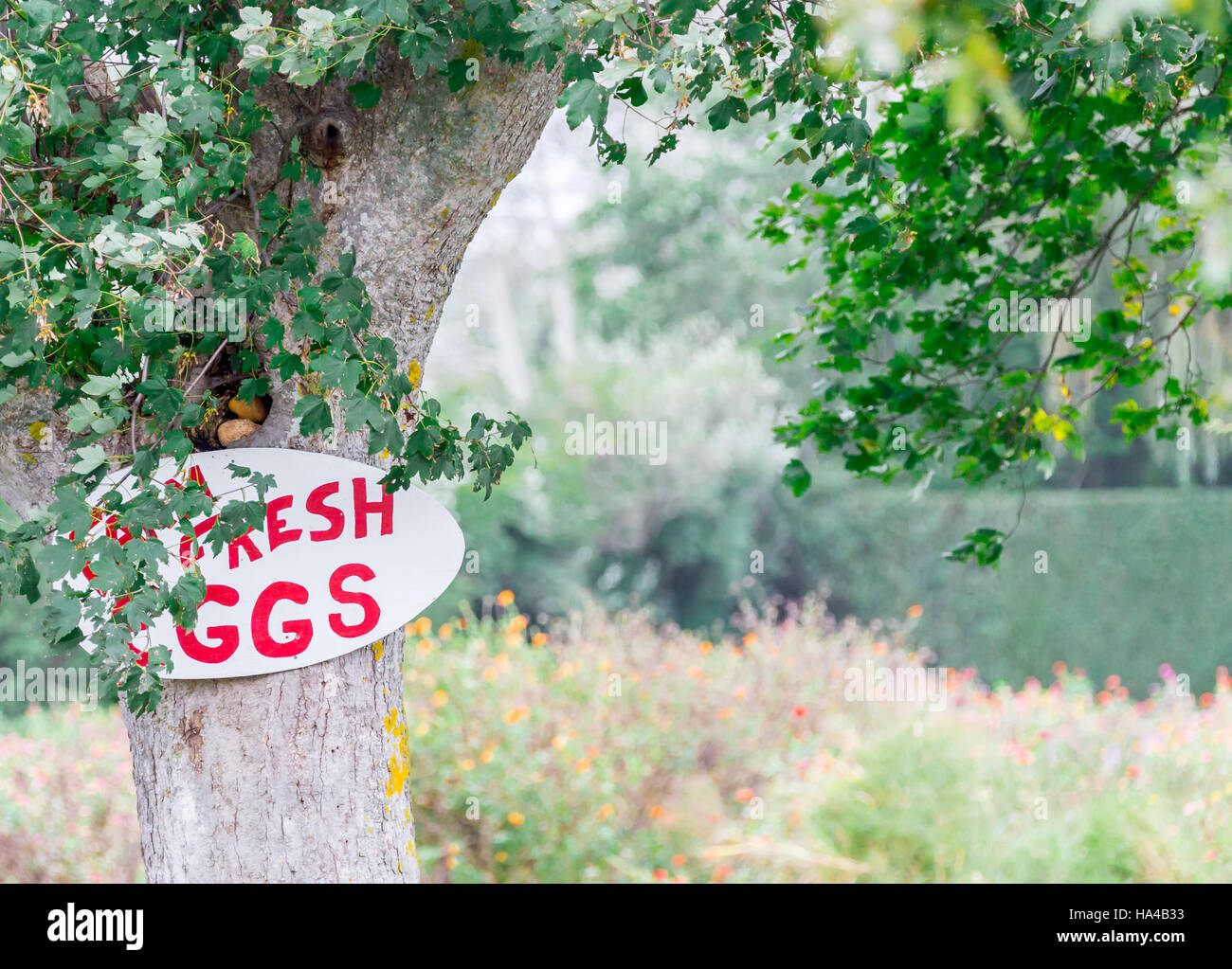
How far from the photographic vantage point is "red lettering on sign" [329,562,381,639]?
5.92ft

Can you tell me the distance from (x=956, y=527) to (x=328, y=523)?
27.6 ft

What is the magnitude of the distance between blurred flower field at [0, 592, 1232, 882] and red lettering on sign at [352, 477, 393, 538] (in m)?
2.51

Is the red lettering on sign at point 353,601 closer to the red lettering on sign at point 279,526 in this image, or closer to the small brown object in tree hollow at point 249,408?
the red lettering on sign at point 279,526

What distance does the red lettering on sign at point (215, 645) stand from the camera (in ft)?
5.75

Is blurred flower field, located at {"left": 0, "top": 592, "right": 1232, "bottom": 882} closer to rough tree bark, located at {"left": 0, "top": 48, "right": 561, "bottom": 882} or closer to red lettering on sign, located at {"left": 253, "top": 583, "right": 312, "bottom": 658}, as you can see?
rough tree bark, located at {"left": 0, "top": 48, "right": 561, "bottom": 882}

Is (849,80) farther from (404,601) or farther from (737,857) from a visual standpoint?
(737,857)

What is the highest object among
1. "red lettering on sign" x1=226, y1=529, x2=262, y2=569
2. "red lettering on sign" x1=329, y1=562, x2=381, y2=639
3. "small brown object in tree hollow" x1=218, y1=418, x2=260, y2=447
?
"small brown object in tree hollow" x1=218, y1=418, x2=260, y2=447

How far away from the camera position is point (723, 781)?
5.12 meters

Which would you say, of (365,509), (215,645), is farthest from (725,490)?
(215,645)

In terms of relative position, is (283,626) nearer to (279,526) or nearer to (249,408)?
(279,526)

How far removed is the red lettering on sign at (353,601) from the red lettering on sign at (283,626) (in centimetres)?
5

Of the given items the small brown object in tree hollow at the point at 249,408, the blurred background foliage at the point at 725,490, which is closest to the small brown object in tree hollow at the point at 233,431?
the small brown object in tree hollow at the point at 249,408

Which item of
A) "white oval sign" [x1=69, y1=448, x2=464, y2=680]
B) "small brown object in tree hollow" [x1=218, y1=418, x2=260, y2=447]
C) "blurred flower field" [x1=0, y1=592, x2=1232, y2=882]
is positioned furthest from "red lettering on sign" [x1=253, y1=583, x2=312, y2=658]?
"blurred flower field" [x1=0, y1=592, x2=1232, y2=882]

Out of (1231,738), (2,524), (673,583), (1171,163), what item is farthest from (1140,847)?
(673,583)
